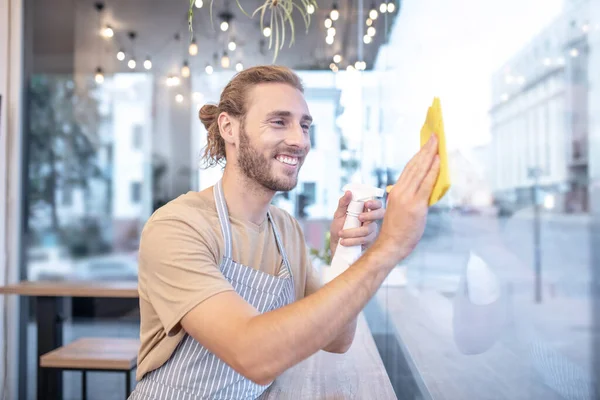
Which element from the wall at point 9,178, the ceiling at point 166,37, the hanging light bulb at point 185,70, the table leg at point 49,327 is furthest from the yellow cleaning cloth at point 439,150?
the hanging light bulb at point 185,70

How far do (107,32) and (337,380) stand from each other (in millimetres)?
4056

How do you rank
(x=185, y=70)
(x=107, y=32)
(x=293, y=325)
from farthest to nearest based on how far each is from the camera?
(x=185, y=70)
(x=107, y=32)
(x=293, y=325)

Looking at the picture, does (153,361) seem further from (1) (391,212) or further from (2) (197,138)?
(2) (197,138)

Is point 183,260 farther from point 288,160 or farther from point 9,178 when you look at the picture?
point 9,178

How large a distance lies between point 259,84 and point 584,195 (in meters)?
0.68

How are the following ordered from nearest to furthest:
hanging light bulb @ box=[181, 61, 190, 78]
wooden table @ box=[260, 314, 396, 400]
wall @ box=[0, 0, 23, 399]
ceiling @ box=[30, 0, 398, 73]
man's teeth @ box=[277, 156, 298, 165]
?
man's teeth @ box=[277, 156, 298, 165] < wooden table @ box=[260, 314, 396, 400] < wall @ box=[0, 0, 23, 399] < ceiling @ box=[30, 0, 398, 73] < hanging light bulb @ box=[181, 61, 190, 78]

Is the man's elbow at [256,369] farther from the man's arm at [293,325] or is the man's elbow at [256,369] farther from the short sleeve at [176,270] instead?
the short sleeve at [176,270]

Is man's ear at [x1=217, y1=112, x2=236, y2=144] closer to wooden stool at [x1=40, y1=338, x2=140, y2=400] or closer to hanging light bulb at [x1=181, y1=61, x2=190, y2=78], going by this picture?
wooden stool at [x1=40, y1=338, x2=140, y2=400]

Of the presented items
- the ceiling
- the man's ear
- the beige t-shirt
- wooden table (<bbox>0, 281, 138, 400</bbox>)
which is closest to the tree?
the ceiling

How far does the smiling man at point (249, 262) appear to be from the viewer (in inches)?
29.4

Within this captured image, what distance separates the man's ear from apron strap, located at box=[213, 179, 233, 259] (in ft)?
0.32

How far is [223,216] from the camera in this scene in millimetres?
1040

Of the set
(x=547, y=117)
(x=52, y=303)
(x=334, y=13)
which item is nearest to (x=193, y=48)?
(x=334, y=13)

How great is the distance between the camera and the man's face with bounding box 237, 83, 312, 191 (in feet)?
3.38
